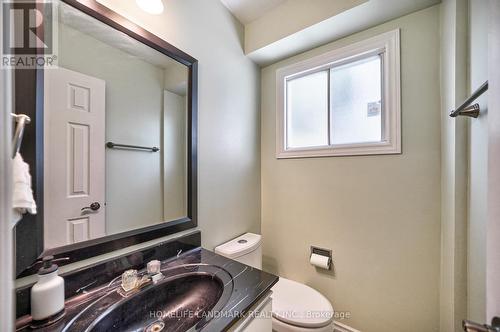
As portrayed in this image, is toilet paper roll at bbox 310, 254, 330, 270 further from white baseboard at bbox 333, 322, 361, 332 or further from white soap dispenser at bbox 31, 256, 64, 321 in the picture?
white soap dispenser at bbox 31, 256, 64, 321

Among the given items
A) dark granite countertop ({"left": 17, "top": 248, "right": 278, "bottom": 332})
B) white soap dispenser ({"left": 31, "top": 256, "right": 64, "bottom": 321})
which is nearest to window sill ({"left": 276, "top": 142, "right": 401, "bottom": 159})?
dark granite countertop ({"left": 17, "top": 248, "right": 278, "bottom": 332})

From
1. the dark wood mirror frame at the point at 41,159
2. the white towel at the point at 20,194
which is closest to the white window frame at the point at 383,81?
the dark wood mirror frame at the point at 41,159

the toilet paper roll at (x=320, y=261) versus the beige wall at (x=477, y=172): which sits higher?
the beige wall at (x=477, y=172)

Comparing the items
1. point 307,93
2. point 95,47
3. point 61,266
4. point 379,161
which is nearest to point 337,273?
point 379,161

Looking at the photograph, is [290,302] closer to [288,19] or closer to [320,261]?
[320,261]

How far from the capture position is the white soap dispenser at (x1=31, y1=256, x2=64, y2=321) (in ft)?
1.96

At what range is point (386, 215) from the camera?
1.30m

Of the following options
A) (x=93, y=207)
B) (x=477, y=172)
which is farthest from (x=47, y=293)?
(x=477, y=172)

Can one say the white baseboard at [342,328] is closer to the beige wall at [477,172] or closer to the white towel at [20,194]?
the beige wall at [477,172]

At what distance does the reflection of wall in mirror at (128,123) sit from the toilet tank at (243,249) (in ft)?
1.45

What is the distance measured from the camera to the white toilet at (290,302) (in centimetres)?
111

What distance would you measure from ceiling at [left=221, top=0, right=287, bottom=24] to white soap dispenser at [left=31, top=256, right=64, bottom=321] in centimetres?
183

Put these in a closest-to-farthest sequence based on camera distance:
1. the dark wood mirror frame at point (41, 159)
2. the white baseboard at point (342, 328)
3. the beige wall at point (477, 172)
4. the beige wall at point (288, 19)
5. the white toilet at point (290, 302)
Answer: the dark wood mirror frame at point (41, 159)
the beige wall at point (477, 172)
the white toilet at point (290, 302)
the beige wall at point (288, 19)
the white baseboard at point (342, 328)

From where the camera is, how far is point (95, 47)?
0.83 metres
